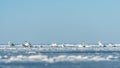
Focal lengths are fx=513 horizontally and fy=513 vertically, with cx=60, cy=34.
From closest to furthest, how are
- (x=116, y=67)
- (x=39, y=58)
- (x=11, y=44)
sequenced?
(x=116, y=67) → (x=39, y=58) → (x=11, y=44)

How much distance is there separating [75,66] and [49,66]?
242 cm

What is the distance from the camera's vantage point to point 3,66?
48.1 meters

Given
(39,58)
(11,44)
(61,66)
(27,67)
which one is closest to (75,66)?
(61,66)

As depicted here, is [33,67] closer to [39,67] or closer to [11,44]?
[39,67]

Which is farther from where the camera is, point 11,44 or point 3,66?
point 11,44

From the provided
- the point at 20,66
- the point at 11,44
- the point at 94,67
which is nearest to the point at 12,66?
the point at 20,66

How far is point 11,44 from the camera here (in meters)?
145

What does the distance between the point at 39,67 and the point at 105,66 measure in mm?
6176

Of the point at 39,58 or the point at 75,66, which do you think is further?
the point at 39,58

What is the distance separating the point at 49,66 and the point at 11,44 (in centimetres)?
9824

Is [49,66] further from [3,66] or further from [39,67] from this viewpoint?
[3,66]

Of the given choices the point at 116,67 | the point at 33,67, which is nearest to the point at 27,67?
the point at 33,67

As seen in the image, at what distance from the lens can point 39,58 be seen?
60156 mm

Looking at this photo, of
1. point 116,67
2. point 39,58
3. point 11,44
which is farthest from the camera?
point 11,44
